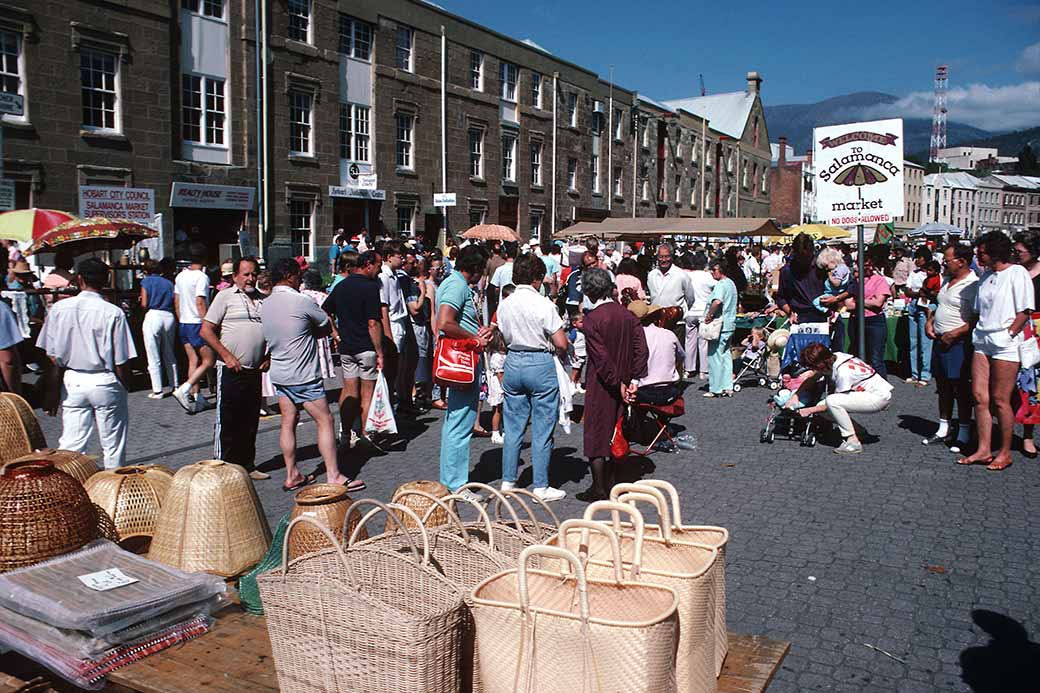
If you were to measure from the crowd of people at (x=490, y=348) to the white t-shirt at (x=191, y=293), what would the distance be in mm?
22

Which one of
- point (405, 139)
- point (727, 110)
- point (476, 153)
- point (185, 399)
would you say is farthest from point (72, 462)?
point (727, 110)

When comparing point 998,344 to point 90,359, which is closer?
point 90,359

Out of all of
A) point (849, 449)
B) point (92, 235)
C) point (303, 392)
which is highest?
point (92, 235)

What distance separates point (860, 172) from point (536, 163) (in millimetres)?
27772

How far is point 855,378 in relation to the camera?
29.3 feet

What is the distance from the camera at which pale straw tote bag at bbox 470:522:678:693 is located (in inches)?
94.5

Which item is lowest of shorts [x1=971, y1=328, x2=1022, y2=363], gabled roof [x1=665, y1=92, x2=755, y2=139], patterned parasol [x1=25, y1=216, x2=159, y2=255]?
shorts [x1=971, y1=328, x2=1022, y2=363]

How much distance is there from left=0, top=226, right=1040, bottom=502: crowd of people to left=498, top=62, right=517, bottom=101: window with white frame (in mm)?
23995

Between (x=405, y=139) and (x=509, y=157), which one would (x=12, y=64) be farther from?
(x=509, y=157)

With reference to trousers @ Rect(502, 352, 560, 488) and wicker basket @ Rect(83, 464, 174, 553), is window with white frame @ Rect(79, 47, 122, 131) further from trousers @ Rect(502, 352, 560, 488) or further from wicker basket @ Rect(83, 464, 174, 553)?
wicker basket @ Rect(83, 464, 174, 553)

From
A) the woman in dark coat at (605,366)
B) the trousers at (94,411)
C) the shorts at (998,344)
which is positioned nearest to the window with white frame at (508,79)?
the shorts at (998,344)

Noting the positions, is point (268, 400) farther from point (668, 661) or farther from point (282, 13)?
point (282, 13)

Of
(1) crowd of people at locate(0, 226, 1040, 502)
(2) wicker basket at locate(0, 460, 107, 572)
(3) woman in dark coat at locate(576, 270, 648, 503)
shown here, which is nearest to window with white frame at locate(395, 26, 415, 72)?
(1) crowd of people at locate(0, 226, 1040, 502)

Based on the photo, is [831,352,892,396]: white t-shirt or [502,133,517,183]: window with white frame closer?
[831,352,892,396]: white t-shirt
